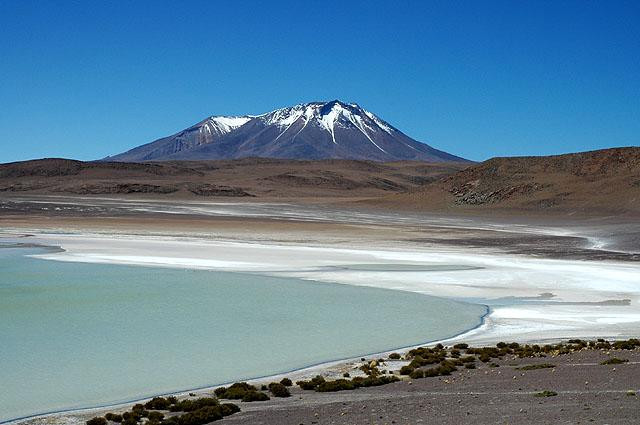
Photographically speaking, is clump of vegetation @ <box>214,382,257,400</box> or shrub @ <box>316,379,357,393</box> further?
shrub @ <box>316,379,357,393</box>

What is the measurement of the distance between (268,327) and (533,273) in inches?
542

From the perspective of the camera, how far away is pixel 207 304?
21531mm

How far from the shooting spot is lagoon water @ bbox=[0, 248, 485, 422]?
43.0ft

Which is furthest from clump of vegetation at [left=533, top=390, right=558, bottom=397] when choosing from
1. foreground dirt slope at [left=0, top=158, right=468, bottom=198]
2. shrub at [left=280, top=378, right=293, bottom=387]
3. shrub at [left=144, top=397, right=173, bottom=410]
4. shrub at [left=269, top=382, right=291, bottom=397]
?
foreground dirt slope at [left=0, top=158, right=468, bottom=198]

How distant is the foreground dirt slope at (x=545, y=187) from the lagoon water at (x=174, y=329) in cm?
A: 5016

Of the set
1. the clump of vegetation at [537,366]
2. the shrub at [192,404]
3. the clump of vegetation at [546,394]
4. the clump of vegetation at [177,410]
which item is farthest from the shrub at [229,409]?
the clump of vegetation at [537,366]

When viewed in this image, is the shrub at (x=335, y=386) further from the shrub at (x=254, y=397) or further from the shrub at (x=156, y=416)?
the shrub at (x=156, y=416)

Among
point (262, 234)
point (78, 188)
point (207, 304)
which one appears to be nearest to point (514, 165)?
point (262, 234)

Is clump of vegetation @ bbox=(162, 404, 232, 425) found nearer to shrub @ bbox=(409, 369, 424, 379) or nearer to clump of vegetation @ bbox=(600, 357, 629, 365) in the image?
shrub @ bbox=(409, 369, 424, 379)

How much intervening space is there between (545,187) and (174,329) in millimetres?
71213

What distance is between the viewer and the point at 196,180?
157000 millimetres

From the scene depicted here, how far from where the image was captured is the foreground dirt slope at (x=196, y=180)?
127 meters

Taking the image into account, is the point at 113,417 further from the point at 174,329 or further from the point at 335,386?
the point at 174,329

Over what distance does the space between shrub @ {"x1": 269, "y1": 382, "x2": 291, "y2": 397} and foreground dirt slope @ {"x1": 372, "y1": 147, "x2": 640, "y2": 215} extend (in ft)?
196
